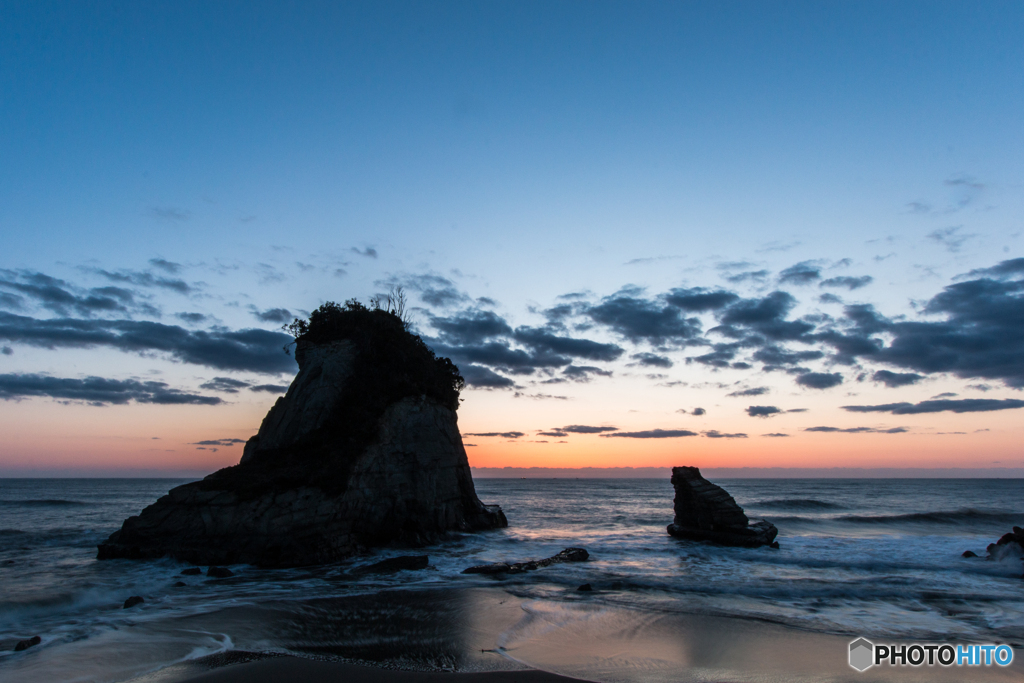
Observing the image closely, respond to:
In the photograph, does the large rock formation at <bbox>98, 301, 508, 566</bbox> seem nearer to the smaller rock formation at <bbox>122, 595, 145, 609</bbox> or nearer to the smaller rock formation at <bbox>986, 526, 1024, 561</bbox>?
the smaller rock formation at <bbox>122, 595, 145, 609</bbox>

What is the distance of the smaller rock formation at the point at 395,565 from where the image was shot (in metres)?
17.6

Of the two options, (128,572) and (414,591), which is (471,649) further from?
(128,572)

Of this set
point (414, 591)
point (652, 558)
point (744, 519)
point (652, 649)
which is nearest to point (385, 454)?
point (414, 591)

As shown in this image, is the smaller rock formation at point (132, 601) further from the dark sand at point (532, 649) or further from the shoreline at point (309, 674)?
the shoreline at point (309, 674)

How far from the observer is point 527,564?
60.9 feet

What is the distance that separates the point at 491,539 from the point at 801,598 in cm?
1498

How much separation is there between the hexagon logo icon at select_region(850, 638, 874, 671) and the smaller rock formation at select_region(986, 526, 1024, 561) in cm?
1595

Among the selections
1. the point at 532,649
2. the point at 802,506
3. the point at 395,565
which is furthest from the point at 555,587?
the point at 802,506

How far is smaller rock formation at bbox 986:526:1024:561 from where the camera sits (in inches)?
803

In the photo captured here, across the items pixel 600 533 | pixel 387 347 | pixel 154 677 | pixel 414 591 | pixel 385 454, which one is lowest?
pixel 600 533

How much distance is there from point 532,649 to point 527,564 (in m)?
8.93

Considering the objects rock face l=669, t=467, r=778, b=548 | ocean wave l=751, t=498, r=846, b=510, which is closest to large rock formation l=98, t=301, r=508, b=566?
rock face l=669, t=467, r=778, b=548

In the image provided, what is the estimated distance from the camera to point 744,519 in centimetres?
2516

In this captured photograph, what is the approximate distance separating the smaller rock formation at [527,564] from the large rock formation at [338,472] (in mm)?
5779
